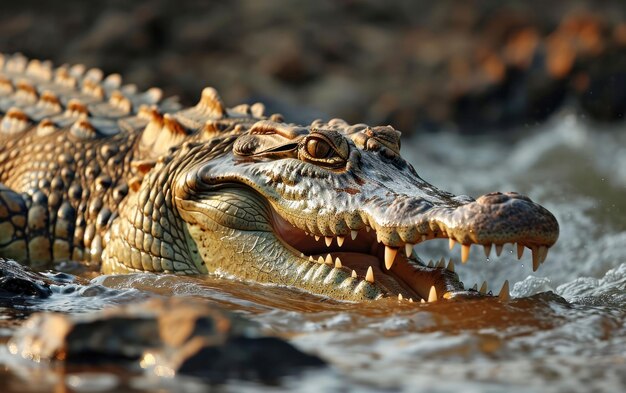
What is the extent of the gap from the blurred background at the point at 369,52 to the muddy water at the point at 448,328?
569cm

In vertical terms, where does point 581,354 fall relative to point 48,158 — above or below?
below

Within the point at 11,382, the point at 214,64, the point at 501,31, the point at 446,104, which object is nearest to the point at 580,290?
the point at 11,382

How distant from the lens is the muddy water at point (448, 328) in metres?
2.88

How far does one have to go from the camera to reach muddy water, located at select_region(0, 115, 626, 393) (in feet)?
9.46

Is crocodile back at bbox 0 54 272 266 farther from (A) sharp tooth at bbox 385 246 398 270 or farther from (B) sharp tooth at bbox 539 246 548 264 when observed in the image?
(B) sharp tooth at bbox 539 246 548 264

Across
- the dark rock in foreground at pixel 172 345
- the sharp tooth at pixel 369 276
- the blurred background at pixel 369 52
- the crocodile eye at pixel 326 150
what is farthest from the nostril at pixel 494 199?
the blurred background at pixel 369 52

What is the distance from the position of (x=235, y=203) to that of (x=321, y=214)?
568mm

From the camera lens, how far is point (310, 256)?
14.7 feet

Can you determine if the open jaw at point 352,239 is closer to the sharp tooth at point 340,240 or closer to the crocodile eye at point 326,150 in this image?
the sharp tooth at point 340,240

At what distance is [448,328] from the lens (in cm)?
358

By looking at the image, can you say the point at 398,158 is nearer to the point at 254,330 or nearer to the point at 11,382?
the point at 254,330

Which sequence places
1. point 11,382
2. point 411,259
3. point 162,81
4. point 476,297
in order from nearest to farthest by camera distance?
point 11,382 → point 476,297 → point 411,259 → point 162,81

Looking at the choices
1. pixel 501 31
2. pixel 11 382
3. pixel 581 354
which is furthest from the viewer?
pixel 501 31

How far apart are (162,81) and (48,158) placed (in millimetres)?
6826
